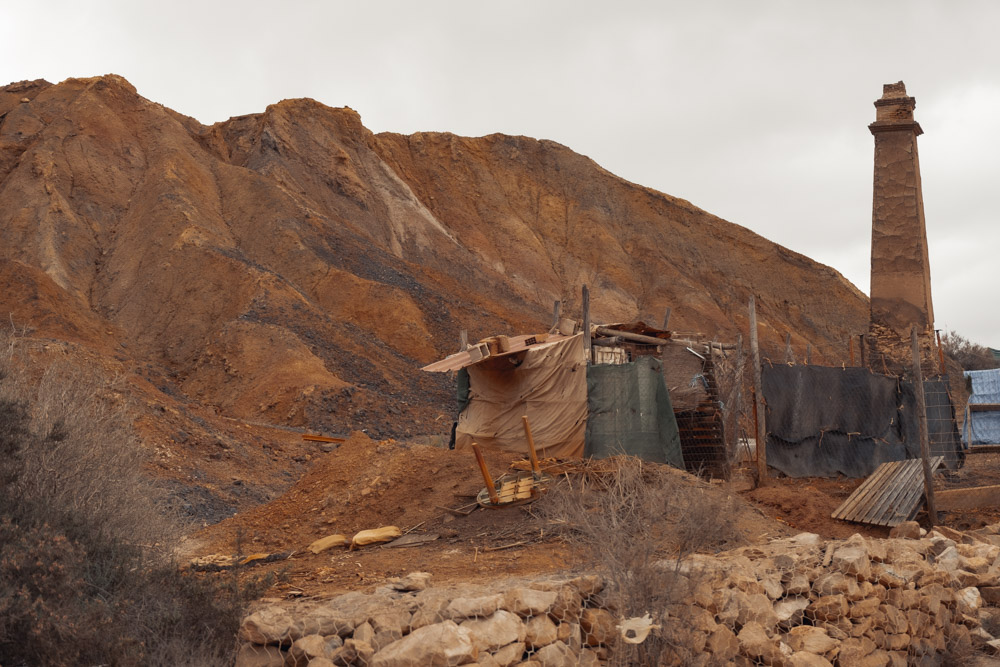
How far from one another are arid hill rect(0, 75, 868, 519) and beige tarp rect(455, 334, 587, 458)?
469cm

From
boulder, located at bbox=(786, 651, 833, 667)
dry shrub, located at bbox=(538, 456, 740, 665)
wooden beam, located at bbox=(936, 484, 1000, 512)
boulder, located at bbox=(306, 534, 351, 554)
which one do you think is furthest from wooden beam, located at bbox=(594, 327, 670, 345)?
boulder, located at bbox=(786, 651, 833, 667)

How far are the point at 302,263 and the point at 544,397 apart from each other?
77.4 ft

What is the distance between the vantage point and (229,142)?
4497 cm

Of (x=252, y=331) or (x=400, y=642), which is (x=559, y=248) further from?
(x=400, y=642)

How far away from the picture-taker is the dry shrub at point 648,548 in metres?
5.25

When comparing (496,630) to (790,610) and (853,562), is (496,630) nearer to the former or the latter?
(790,610)

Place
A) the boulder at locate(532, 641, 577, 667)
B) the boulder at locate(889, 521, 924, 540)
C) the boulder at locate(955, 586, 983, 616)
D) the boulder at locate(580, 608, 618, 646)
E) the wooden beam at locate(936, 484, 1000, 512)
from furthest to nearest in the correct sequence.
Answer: the wooden beam at locate(936, 484, 1000, 512) → the boulder at locate(889, 521, 924, 540) → the boulder at locate(955, 586, 983, 616) → the boulder at locate(580, 608, 618, 646) → the boulder at locate(532, 641, 577, 667)

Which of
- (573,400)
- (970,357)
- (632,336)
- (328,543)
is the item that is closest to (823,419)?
(632,336)

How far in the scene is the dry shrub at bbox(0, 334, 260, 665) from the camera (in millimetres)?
4395

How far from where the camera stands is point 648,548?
534cm

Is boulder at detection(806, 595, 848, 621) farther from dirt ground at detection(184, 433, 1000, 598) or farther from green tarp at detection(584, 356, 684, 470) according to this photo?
green tarp at detection(584, 356, 684, 470)

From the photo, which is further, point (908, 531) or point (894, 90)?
point (894, 90)

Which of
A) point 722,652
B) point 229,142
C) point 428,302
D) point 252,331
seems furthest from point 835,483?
point 229,142

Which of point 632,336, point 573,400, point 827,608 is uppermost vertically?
point 632,336
